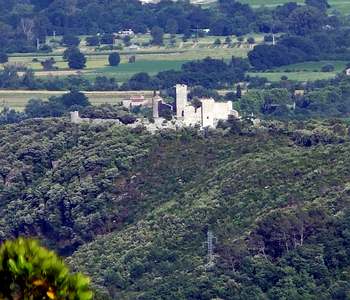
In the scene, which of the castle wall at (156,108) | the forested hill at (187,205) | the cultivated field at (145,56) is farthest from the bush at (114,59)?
the forested hill at (187,205)

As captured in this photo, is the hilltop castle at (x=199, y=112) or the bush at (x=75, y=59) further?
the bush at (x=75, y=59)

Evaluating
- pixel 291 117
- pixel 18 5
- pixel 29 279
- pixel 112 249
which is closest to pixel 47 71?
pixel 291 117

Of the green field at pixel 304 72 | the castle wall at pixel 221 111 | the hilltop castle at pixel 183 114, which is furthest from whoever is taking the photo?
the green field at pixel 304 72

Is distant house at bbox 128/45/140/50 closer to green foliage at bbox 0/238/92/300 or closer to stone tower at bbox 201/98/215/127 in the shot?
stone tower at bbox 201/98/215/127

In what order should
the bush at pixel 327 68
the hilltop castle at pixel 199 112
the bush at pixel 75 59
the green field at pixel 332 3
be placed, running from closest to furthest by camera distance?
1. the hilltop castle at pixel 199 112
2. the bush at pixel 327 68
3. the bush at pixel 75 59
4. the green field at pixel 332 3

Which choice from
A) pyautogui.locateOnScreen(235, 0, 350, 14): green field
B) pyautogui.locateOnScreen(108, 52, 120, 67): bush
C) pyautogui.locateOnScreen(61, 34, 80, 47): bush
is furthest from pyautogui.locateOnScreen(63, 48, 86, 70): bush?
pyautogui.locateOnScreen(235, 0, 350, 14): green field

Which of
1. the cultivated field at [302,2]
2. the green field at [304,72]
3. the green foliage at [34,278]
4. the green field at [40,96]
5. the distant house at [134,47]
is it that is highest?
the green foliage at [34,278]

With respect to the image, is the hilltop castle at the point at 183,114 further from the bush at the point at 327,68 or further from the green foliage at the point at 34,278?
the green foliage at the point at 34,278

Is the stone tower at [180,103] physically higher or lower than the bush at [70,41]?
higher
